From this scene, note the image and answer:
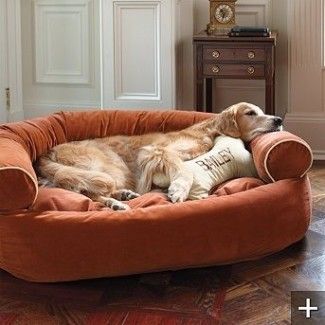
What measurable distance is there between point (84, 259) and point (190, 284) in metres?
0.40

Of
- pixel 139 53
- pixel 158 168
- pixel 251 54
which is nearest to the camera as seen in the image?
pixel 158 168

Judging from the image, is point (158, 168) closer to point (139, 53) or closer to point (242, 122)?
point (242, 122)

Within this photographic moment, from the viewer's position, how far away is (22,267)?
247 centimetres

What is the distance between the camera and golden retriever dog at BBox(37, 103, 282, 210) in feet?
9.43

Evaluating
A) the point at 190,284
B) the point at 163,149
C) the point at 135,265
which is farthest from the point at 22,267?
the point at 163,149

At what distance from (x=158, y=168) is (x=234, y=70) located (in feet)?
4.28

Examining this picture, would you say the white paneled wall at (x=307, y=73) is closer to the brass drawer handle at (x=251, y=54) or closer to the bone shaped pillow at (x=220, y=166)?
the brass drawer handle at (x=251, y=54)

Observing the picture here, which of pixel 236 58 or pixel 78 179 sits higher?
pixel 236 58

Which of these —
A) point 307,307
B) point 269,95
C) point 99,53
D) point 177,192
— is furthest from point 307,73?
point 307,307

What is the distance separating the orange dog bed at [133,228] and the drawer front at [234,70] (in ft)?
4.48

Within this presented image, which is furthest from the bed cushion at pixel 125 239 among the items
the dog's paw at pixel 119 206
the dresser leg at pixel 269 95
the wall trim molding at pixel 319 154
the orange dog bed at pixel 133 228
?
the wall trim molding at pixel 319 154

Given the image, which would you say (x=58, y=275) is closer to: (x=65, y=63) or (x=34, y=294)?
(x=34, y=294)

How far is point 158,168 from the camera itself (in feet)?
9.97

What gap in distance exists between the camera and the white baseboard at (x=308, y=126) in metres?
4.46
